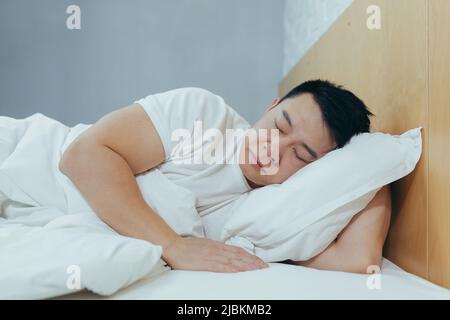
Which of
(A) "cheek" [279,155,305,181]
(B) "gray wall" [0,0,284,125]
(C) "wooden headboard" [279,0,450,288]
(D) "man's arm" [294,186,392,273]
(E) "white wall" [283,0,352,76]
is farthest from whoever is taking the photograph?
(B) "gray wall" [0,0,284,125]

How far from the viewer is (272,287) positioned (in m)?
0.64

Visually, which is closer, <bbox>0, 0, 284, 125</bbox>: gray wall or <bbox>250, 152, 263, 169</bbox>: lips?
<bbox>250, 152, 263, 169</bbox>: lips

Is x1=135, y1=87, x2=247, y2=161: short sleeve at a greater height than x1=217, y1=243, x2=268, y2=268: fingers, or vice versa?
x1=135, y1=87, x2=247, y2=161: short sleeve

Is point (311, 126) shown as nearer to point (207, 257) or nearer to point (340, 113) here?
point (340, 113)

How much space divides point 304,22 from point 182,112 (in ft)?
4.19

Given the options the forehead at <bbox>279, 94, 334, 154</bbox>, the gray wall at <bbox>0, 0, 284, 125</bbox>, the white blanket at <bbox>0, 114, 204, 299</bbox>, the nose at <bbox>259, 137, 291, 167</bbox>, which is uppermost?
the gray wall at <bbox>0, 0, 284, 125</bbox>

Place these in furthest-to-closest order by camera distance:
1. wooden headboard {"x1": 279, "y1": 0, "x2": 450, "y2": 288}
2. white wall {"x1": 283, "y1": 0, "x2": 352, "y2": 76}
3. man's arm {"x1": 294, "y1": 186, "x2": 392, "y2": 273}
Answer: white wall {"x1": 283, "y1": 0, "x2": 352, "y2": 76} → man's arm {"x1": 294, "y1": 186, "x2": 392, "y2": 273} → wooden headboard {"x1": 279, "y1": 0, "x2": 450, "y2": 288}

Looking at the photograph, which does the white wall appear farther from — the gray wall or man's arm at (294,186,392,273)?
man's arm at (294,186,392,273)

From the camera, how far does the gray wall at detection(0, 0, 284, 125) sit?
2.38m

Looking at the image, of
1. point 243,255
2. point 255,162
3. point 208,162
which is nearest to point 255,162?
point 255,162

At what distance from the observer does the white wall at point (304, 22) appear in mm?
1686

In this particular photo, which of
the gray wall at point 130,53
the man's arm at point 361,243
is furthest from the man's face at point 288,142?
the gray wall at point 130,53

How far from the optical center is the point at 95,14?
7.89 ft

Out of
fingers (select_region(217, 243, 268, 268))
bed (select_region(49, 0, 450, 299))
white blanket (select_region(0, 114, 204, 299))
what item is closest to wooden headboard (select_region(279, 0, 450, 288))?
bed (select_region(49, 0, 450, 299))
